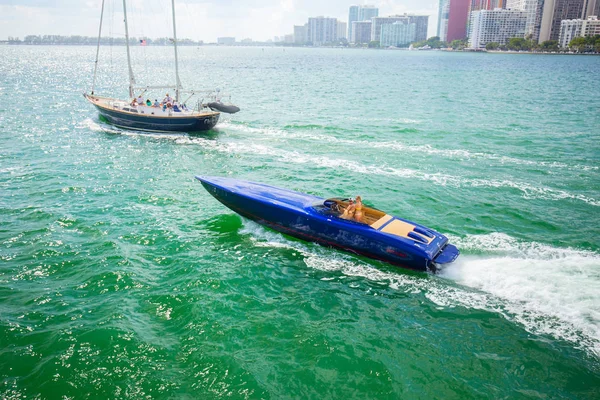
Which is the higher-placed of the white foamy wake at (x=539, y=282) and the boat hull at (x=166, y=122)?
the boat hull at (x=166, y=122)

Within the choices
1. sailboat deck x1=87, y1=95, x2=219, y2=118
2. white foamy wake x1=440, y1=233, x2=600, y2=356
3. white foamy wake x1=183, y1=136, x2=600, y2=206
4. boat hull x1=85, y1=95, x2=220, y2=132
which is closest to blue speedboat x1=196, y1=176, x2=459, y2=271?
white foamy wake x1=440, y1=233, x2=600, y2=356

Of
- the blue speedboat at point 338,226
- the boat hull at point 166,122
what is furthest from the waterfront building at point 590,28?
the blue speedboat at point 338,226

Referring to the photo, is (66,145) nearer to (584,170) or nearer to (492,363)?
(492,363)

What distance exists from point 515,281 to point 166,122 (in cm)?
2822

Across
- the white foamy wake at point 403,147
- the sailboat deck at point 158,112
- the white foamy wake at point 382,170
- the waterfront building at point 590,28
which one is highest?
the waterfront building at point 590,28

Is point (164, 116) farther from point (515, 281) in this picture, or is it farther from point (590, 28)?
point (590, 28)

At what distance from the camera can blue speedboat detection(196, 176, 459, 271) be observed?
14.6m

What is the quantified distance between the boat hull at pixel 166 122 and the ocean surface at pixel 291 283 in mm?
4841

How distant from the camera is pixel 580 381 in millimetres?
10367

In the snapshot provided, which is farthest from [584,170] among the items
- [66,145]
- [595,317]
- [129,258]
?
[66,145]

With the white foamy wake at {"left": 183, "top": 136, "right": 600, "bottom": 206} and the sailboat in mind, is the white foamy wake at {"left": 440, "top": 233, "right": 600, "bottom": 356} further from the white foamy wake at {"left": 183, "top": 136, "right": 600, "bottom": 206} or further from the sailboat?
the sailboat

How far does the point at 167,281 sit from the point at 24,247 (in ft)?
20.3

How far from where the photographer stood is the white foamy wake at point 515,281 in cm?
1222

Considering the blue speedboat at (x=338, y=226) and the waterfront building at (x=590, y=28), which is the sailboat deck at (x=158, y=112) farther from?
the waterfront building at (x=590, y=28)
